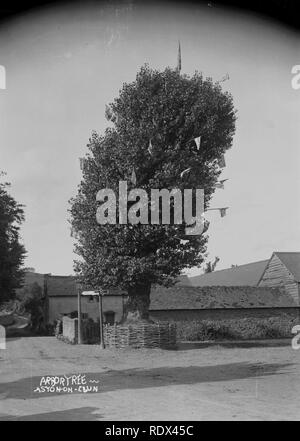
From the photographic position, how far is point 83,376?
611 inches

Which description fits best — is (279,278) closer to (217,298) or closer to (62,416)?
(217,298)

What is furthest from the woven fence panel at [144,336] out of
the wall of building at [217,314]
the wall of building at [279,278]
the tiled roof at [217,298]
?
the wall of building at [279,278]

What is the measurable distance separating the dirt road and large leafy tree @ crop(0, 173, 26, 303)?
17.8 metres

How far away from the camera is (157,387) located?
516 inches

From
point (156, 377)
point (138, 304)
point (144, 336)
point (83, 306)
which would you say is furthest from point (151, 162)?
point (83, 306)

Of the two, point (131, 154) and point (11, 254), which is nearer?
point (131, 154)

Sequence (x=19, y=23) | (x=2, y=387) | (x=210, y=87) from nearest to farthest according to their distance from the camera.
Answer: (x=19, y=23) → (x=2, y=387) → (x=210, y=87)

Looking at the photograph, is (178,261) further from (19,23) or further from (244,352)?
(19,23)

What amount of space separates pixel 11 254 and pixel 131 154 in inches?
863

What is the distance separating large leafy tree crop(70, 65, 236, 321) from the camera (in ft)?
81.4
